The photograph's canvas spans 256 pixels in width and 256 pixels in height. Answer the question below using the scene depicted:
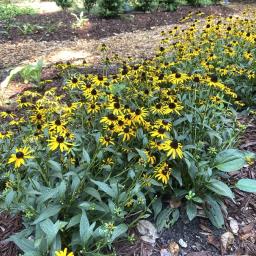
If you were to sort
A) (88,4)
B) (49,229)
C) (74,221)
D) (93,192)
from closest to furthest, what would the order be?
(49,229), (74,221), (93,192), (88,4)

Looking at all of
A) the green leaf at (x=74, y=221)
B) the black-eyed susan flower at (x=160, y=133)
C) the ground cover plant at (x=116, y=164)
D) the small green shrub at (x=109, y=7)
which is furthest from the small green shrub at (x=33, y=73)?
the small green shrub at (x=109, y=7)

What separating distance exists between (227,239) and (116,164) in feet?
2.80

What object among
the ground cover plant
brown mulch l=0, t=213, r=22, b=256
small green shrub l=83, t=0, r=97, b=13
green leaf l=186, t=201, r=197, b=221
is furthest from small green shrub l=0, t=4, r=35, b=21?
green leaf l=186, t=201, r=197, b=221

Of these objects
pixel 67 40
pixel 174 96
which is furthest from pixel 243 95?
pixel 67 40

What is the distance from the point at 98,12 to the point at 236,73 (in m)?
5.75

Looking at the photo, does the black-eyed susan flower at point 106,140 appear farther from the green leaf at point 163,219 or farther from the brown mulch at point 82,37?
the brown mulch at point 82,37

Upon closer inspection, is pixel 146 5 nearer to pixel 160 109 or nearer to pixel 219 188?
pixel 160 109

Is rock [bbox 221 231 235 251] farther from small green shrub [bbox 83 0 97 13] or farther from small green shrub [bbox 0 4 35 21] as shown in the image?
small green shrub [bbox 83 0 97 13]

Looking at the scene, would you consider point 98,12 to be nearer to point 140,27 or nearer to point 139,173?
point 140,27

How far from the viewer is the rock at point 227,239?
8.02 ft

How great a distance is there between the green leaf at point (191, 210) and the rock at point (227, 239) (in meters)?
0.23

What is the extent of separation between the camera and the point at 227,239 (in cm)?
247

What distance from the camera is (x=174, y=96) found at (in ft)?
9.80

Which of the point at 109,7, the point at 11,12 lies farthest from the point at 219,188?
the point at 11,12
